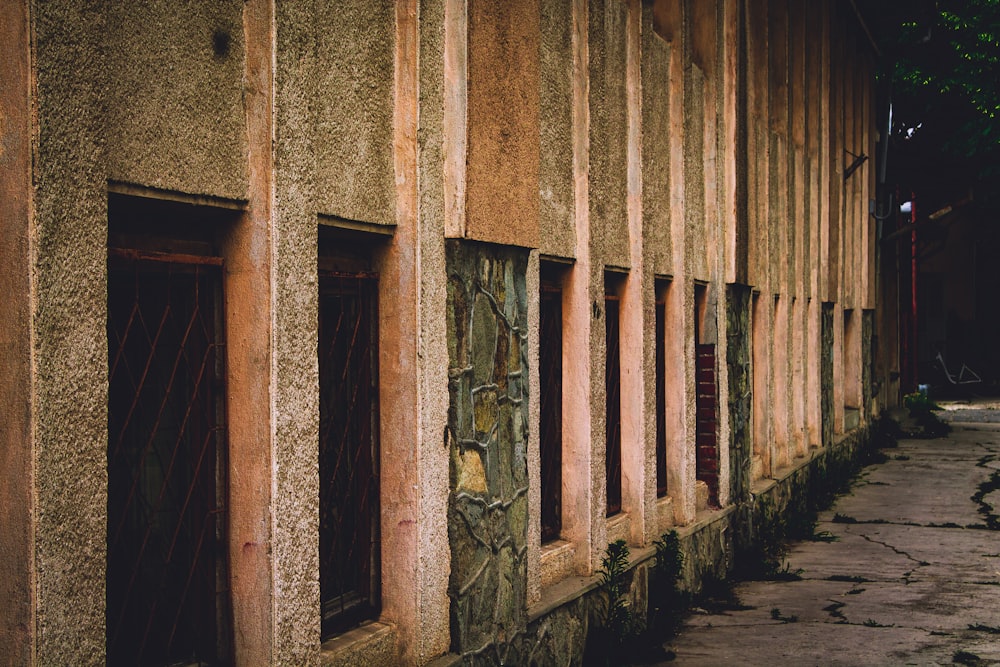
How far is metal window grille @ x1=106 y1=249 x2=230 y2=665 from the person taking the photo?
3494 mm

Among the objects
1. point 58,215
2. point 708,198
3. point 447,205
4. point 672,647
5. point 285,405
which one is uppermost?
point 708,198

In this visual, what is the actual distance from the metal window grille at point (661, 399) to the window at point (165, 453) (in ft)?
18.0

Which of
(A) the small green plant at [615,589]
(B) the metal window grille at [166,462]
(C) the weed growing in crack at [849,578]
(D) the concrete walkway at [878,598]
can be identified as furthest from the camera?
(C) the weed growing in crack at [849,578]

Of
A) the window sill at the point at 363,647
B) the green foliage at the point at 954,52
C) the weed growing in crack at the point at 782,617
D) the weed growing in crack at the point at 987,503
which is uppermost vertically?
the green foliage at the point at 954,52

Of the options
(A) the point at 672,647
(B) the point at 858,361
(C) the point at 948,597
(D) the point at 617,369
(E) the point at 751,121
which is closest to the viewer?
(A) the point at 672,647

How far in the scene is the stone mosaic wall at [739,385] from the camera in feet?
33.6

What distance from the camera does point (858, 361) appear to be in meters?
18.8

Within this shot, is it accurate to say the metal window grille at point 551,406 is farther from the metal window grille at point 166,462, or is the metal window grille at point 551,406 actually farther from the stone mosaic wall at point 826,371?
the stone mosaic wall at point 826,371

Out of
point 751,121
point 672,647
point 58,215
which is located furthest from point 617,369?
point 58,215

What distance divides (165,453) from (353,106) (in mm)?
1642

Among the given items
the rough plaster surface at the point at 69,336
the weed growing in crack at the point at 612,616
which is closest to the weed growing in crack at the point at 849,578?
the weed growing in crack at the point at 612,616

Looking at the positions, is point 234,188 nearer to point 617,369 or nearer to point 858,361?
point 617,369

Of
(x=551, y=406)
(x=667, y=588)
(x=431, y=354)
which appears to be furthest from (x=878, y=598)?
(x=431, y=354)

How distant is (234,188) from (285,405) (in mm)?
804
